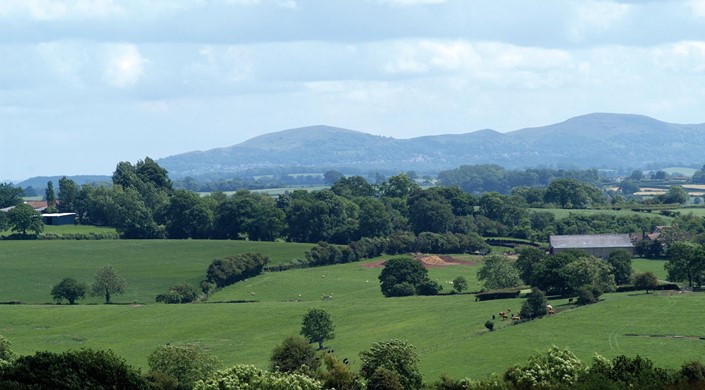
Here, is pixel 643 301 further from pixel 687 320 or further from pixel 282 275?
pixel 282 275

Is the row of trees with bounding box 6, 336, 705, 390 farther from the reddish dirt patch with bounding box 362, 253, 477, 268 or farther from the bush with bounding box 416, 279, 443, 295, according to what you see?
the reddish dirt patch with bounding box 362, 253, 477, 268

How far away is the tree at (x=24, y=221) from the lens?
570 ft

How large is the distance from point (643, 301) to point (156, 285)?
56.2 m

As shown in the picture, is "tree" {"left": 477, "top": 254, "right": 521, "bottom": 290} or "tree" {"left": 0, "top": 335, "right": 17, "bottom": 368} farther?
"tree" {"left": 477, "top": 254, "right": 521, "bottom": 290}

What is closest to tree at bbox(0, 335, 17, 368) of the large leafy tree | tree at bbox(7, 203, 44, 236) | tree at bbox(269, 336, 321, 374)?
tree at bbox(269, 336, 321, 374)

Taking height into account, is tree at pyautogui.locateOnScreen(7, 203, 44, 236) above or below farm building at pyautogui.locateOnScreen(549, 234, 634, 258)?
above

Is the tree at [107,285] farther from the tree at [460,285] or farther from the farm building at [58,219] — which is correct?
the farm building at [58,219]

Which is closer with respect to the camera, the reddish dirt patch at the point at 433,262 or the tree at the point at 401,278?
the tree at the point at 401,278

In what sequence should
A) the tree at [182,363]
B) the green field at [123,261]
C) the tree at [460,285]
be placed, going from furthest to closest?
the green field at [123,261] → the tree at [460,285] → the tree at [182,363]

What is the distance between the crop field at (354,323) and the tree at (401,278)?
2.48 metres

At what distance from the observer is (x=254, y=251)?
157750 mm

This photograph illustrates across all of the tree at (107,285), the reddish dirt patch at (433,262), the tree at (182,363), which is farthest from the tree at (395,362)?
the reddish dirt patch at (433,262)

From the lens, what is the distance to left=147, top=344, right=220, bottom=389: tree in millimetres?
80188

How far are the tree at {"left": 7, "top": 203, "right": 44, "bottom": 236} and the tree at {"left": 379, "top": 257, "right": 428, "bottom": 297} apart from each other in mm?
65126
